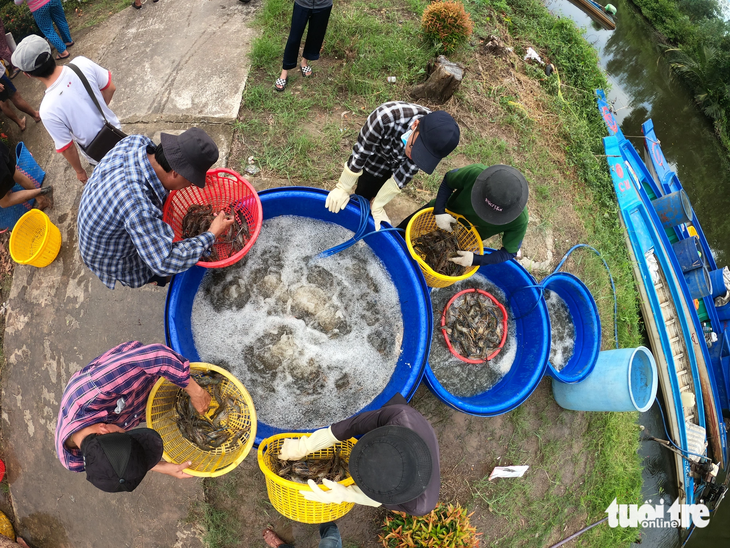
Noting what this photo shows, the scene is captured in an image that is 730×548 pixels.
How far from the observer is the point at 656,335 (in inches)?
172

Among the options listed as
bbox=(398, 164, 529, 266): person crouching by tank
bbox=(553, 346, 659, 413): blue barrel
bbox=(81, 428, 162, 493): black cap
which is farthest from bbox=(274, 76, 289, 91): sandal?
bbox=(553, 346, 659, 413): blue barrel

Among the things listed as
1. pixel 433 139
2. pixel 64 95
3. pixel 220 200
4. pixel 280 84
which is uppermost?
pixel 433 139

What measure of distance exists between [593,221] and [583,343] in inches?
67.2

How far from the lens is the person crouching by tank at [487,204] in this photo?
2.21 m

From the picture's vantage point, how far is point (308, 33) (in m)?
3.68

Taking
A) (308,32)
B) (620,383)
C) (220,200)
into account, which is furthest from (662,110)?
(220,200)

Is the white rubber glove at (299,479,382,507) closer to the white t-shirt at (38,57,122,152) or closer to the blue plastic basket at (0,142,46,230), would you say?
the white t-shirt at (38,57,122,152)

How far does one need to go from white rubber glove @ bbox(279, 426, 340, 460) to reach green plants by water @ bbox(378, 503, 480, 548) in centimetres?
111

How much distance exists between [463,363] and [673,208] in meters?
3.60

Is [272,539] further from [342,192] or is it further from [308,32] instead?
[308,32]

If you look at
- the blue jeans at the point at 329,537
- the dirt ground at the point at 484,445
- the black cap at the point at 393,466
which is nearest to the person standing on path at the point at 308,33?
the dirt ground at the point at 484,445

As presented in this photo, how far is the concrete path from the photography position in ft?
9.63

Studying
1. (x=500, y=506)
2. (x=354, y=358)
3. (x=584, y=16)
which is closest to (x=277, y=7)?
(x=354, y=358)

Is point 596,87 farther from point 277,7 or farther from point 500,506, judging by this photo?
point 500,506
